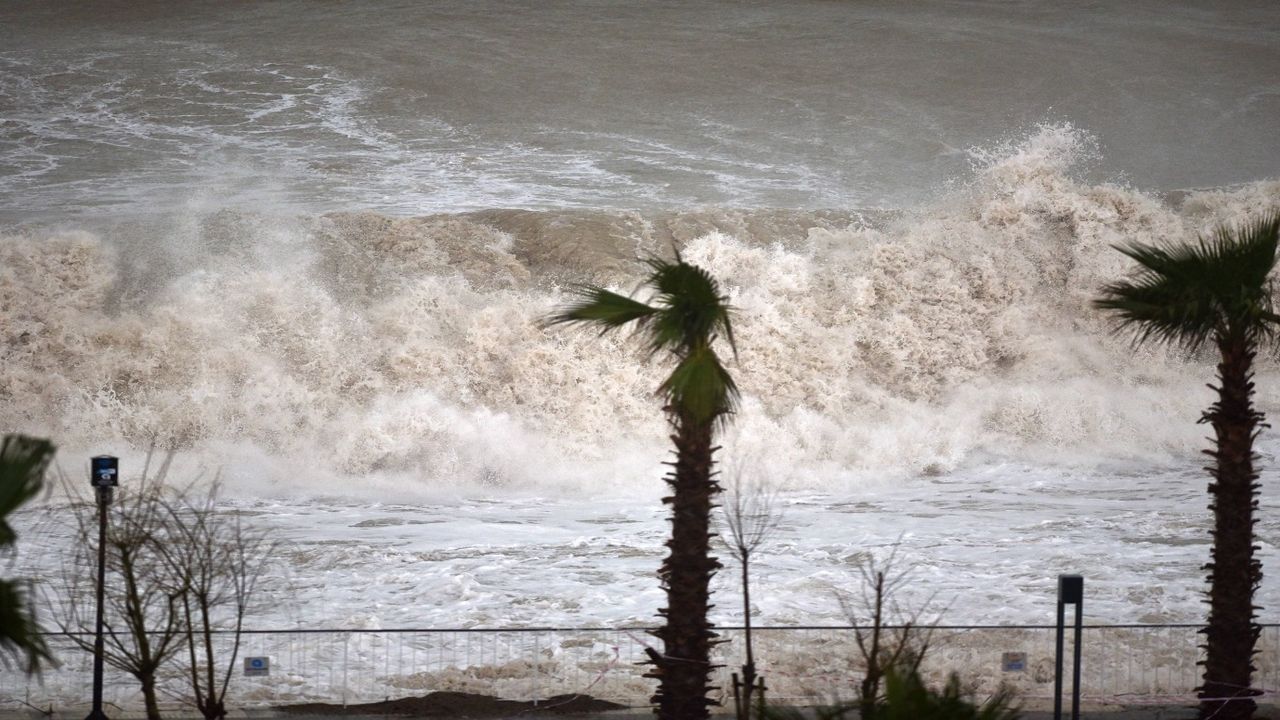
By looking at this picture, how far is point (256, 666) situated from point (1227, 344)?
23.3 ft

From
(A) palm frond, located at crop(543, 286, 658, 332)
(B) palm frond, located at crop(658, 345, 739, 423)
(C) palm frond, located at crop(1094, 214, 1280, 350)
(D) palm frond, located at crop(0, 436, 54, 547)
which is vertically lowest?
(D) palm frond, located at crop(0, 436, 54, 547)

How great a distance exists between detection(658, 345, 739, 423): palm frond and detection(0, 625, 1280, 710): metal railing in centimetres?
314

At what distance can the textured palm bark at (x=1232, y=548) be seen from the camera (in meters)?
9.33

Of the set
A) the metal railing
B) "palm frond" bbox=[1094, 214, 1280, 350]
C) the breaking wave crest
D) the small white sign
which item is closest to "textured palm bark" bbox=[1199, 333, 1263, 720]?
"palm frond" bbox=[1094, 214, 1280, 350]

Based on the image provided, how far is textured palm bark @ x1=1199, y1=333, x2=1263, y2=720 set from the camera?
933 centimetres

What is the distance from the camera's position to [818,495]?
21.8 meters

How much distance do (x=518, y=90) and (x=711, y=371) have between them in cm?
3202

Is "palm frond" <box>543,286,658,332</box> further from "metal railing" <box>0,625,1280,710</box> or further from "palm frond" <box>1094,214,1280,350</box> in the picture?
"metal railing" <box>0,625,1280,710</box>

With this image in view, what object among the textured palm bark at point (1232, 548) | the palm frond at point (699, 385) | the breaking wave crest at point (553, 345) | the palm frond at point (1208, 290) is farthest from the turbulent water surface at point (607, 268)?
the textured palm bark at point (1232, 548)

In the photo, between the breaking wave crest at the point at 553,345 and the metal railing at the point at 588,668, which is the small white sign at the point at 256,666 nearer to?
the metal railing at the point at 588,668

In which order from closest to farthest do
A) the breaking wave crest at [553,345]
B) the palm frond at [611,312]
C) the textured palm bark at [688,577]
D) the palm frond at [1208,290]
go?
1. the palm frond at [611,312]
2. the textured palm bark at [688,577]
3. the palm frond at [1208,290]
4. the breaking wave crest at [553,345]

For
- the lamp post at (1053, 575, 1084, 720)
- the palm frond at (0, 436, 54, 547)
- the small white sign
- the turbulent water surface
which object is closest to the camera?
the palm frond at (0, 436, 54, 547)

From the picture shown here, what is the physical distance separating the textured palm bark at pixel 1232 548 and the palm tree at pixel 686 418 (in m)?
3.32

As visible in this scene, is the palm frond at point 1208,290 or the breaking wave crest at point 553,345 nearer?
the palm frond at point 1208,290
